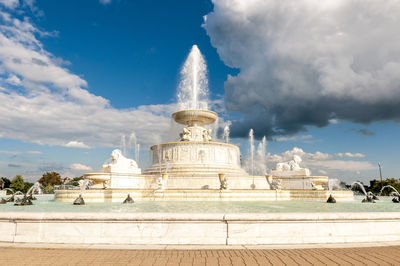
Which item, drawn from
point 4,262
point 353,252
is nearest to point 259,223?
point 353,252

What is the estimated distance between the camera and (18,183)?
4809 cm

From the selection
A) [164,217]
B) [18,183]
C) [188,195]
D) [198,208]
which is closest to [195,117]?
[188,195]

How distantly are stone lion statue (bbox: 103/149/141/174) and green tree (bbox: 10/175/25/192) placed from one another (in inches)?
1262

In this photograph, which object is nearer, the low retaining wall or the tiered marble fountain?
the low retaining wall

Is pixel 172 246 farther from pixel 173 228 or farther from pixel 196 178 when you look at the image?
pixel 196 178

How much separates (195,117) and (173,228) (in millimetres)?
29204

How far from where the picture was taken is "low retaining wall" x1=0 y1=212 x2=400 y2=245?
6.17m

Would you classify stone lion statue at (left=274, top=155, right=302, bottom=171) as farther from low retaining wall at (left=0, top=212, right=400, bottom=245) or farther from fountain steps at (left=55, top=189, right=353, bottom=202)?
low retaining wall at (left=0, top=212, right=400, bottom=245)

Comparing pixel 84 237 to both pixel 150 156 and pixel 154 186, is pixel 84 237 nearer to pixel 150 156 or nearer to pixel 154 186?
pixel 154 186

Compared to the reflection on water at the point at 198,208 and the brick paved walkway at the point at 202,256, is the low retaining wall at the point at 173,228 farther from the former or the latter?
the reflection on water at the point at 198,208

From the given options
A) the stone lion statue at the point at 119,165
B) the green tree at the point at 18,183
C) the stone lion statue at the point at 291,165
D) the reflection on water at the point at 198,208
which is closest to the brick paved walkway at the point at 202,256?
the reflection on water at the point at 198,208

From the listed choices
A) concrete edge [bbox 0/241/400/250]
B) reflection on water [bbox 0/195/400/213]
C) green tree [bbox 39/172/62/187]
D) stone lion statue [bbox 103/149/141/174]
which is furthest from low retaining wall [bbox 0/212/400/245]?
green tree [bbox 39/172/62/187]

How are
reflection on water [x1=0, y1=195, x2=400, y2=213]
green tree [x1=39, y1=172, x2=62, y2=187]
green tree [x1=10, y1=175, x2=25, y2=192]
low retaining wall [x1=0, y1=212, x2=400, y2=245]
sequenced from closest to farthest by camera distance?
low retaining wall [x1=0, y1=212, x2=400, y2=245] < reflection on water [x1=0, y1=195, x2=400, y2=213] < green tree [x1=10, y1=175, x2=25, y2=192] < green tree [x1=39, y1=172, x2=62, y2=187]

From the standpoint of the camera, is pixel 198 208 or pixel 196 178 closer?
pixel 198 208
